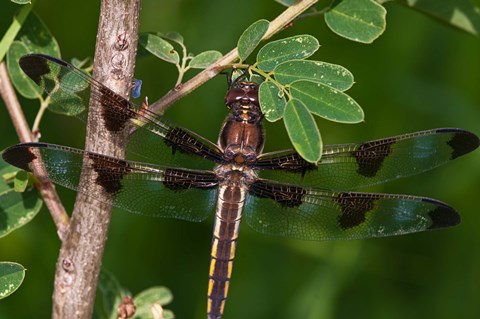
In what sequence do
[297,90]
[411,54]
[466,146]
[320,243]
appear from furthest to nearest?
[411,54]
[320,243]
[466,146]
[297,90]

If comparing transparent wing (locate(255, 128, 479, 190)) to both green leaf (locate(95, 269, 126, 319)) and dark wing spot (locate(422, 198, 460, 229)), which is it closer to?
dark wing spot (locate(422, 198, 460, 229))

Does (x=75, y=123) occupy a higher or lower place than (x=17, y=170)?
higher

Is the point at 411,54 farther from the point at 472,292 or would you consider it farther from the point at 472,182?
the point at 472,292

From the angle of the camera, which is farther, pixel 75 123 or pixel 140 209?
pixel 75 123

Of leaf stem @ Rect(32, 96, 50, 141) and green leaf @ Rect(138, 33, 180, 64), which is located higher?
green leaf @ Rect(138, 33, 180, 64)

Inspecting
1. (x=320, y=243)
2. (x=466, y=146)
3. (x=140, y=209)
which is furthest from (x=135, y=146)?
(x=320, y=243)

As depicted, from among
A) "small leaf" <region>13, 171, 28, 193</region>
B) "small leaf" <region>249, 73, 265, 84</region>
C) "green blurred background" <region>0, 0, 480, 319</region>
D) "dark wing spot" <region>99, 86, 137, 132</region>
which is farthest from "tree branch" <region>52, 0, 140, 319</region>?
"green blurred background" <region>0, 0, 480, 319</region>

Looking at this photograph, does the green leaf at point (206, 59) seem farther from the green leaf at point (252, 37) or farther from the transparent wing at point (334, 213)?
the transparent wing at point (334, 213)
